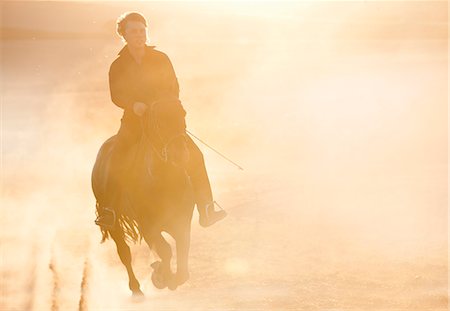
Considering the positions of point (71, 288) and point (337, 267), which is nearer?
point (71, 288)

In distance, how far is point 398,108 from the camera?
121ft

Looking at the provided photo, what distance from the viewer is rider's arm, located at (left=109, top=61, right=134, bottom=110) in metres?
9.69

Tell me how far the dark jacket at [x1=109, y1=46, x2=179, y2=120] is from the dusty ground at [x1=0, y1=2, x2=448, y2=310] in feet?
16.5

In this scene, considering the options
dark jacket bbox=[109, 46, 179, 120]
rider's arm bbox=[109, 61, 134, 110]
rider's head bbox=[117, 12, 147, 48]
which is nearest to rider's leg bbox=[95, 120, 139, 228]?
dark jacket bbox=[109, 46, 179, 120]

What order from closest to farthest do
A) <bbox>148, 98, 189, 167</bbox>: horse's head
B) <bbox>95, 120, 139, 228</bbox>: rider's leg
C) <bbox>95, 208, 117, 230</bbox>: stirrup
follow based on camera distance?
<bbox>148, 98, 189, 167</bbox>: horse's head → <bbox>95, 120, 139, 228</bbox>: rider's leg → <bbox>95, 208, 117, 230</bbox>: stirrup

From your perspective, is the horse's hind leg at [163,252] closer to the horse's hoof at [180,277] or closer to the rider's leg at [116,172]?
the horse's hoof at [180,277]

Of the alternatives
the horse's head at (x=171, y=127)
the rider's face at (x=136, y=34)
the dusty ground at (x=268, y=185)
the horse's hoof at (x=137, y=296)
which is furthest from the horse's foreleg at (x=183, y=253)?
the dusty ground at (x=268, y=185)

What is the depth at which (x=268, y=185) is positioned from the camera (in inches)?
942

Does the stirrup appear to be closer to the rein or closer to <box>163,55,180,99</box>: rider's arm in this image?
the rein

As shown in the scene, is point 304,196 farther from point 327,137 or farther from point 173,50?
point 173,50

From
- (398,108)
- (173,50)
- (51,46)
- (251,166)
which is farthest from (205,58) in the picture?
(251,166)

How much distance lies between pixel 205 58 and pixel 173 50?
4643mm

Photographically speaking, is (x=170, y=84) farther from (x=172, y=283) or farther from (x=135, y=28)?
(x=172, y=283)

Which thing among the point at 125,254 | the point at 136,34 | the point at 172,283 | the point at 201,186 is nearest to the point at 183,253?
the point at 172,283
